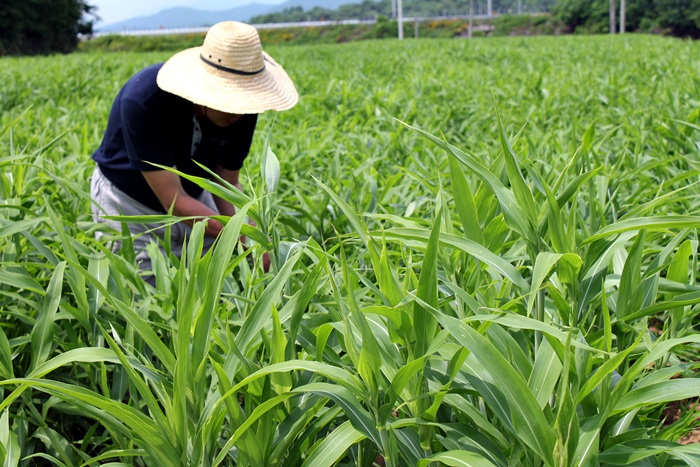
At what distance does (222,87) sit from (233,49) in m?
0.12

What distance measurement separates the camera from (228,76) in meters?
2.08

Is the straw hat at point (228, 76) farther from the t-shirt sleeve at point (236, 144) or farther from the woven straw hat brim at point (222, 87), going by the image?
the t-shirt sleeve at point (236, 144)

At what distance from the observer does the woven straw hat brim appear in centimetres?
200

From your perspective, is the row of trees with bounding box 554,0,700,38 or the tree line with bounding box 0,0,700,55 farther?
the row of trees with bounding box 554,0,700,38

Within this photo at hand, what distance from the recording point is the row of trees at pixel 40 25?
32.2m

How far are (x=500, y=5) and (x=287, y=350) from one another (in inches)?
5674

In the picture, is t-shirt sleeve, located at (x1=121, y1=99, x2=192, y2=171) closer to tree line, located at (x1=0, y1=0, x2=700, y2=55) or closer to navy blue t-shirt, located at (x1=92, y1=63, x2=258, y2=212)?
navy blue t-shirt, located at (x1=92, y1=63, x2=258, y2=212)

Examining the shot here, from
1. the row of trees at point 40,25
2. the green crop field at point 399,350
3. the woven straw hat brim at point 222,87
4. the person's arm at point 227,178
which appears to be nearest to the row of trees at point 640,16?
the row of trees at point 40,25

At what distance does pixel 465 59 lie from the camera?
12.3m

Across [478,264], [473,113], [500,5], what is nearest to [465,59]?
A: [473,113]

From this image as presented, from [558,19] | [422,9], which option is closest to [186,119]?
[558,19]

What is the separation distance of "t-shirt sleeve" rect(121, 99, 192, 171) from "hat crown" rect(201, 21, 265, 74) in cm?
26

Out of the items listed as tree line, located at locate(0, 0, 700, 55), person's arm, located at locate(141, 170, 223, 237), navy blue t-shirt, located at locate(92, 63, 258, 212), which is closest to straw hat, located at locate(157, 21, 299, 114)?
navy blue t-shirt, located at locate(92, 63, 258, 212)

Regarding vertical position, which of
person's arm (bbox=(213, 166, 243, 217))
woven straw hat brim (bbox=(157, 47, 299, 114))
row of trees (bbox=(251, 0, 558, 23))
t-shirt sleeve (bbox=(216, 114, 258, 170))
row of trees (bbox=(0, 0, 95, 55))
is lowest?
row of trees (bbox=(251, 0, 558, 23))
